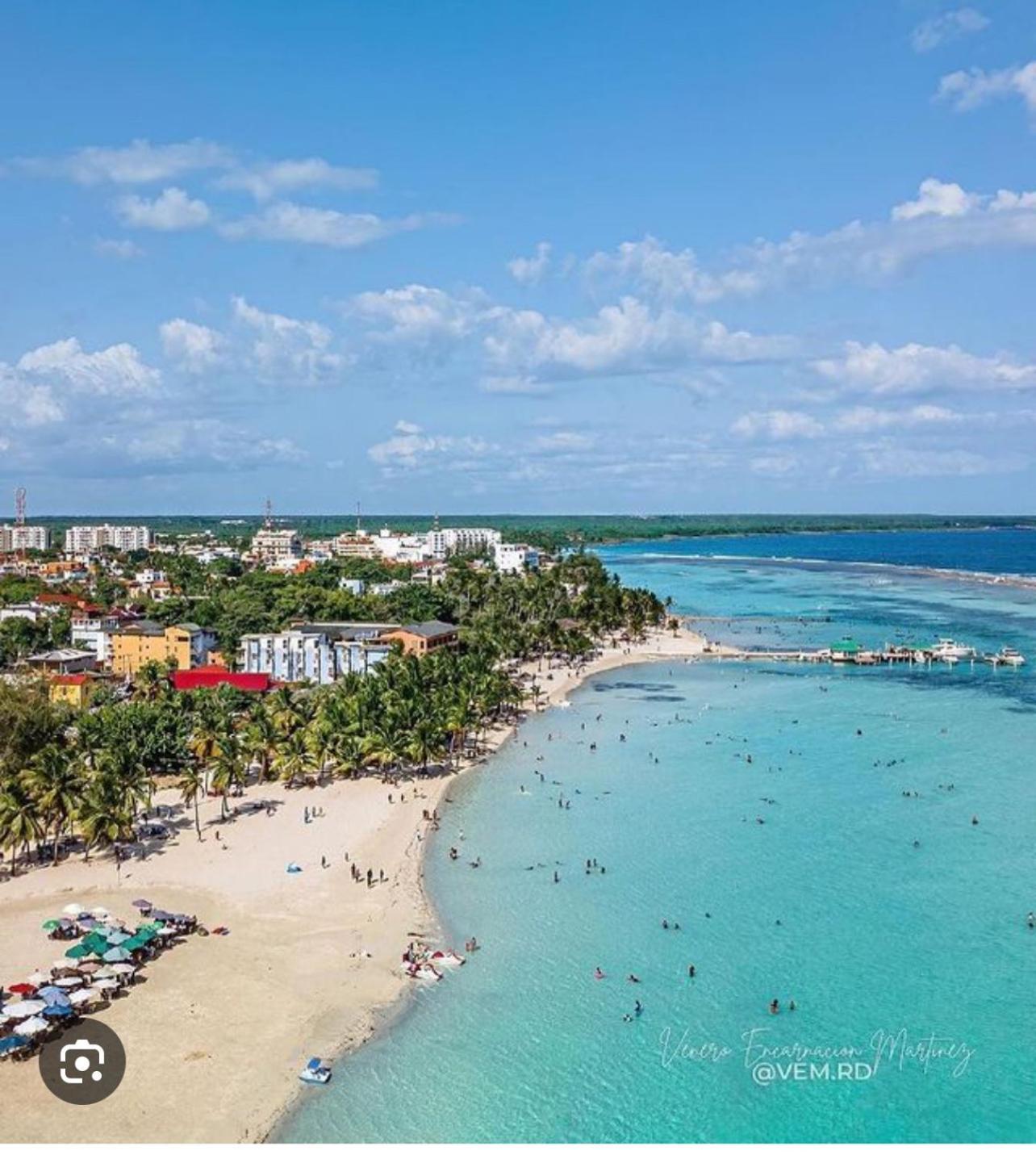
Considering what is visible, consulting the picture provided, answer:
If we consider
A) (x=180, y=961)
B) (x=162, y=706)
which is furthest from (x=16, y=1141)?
(x=162, y=706)

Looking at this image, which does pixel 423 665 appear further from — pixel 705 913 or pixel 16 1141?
pixel 16 1141

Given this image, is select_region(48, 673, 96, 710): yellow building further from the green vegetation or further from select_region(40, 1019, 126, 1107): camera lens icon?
select_region(40, 1019, 126, 1107): camera lens icon

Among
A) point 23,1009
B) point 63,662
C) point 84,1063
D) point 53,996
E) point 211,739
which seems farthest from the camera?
point 63,662

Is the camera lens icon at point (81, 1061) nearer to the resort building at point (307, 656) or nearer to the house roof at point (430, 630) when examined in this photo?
the resort building at point (307, 656)

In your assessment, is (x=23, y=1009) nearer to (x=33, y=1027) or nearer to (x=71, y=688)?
(x=33, y=1027)

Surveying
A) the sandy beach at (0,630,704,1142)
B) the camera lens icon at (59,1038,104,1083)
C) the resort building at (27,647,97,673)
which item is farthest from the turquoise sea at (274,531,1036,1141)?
the resort building at (27,647,97,673)

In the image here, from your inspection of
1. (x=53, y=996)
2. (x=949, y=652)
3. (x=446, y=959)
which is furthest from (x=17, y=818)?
(x=949, y=652)
